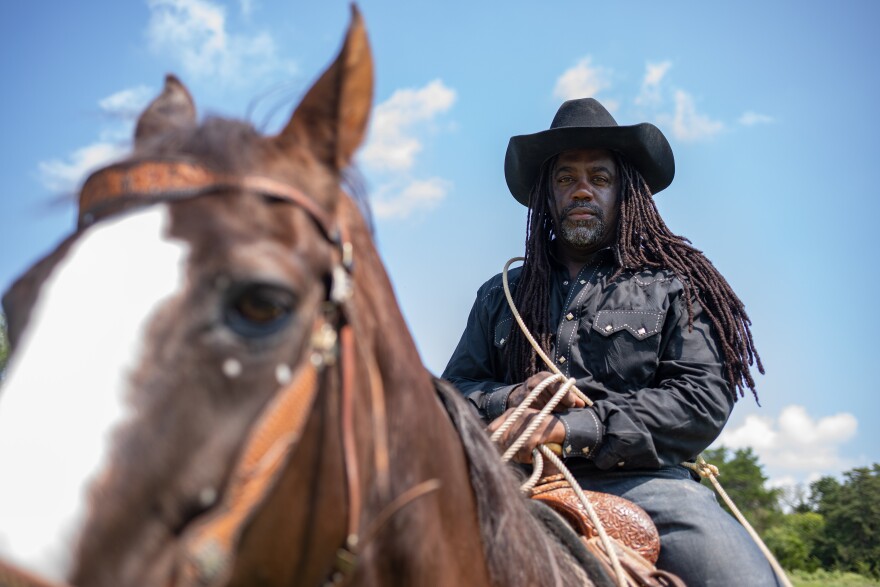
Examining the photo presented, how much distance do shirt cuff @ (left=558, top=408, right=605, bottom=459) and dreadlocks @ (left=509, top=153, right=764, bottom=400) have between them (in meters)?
0.72

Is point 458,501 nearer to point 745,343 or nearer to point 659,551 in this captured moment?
point 659,551

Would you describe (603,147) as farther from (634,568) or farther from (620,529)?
(634,568)

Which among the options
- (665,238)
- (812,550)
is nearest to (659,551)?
(665,238)

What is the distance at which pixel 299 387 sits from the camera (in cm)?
156

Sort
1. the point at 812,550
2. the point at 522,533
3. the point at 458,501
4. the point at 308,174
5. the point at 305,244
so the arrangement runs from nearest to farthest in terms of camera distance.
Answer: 1. the point at 305,244
2. the point at 308,174
3. the point at 458,501
4. the point at 522,533
5. the point at 812,550

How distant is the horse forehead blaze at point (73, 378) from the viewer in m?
1.24

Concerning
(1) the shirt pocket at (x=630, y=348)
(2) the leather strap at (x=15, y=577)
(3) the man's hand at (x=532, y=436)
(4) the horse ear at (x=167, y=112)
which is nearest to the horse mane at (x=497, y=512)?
(3) the man's hand at (x=532, y=436)

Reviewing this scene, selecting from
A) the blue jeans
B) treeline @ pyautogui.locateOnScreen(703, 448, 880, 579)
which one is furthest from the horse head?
treeline @ pyautogui.locateOnScreen(703, 448, 880, 579)

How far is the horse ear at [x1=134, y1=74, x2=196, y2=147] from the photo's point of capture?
2152 millimetres

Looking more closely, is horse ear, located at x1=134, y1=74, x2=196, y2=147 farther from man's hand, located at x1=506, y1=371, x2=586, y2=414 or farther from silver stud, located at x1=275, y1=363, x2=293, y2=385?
man's hand, located at x1=506, y1=371, x2=586, y2=414

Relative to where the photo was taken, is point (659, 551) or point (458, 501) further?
point (659, 551)

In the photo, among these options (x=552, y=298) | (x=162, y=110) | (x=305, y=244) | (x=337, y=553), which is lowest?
(x=337, y=553)

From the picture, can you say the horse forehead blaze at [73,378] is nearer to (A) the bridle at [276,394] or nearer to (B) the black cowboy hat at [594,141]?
(A) the bridle at [276,394]

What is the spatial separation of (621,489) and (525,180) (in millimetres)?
2219
